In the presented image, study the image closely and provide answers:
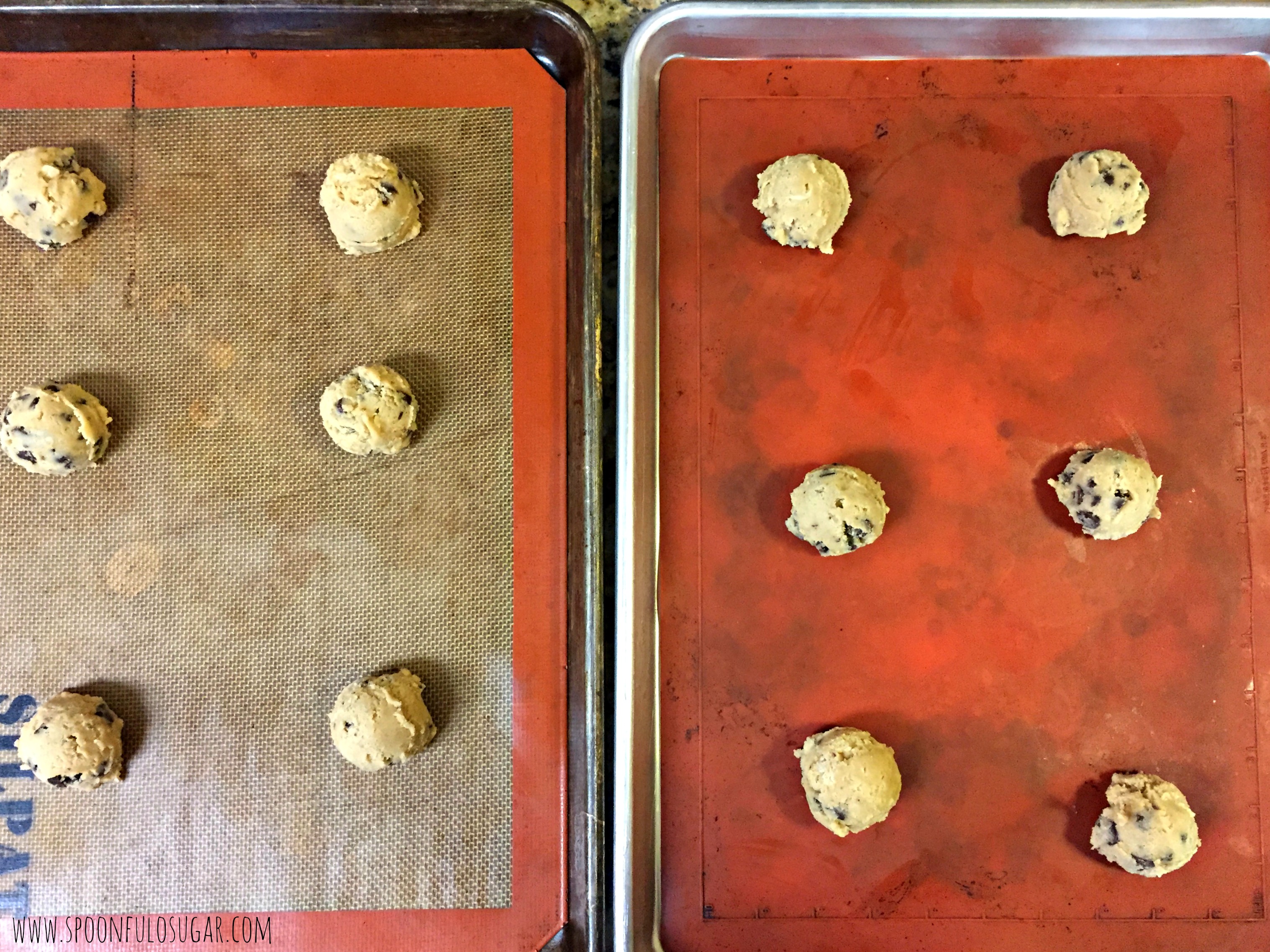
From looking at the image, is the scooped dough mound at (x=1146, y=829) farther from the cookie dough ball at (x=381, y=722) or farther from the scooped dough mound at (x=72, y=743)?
the scooped dough mound at (x=72, y=743)

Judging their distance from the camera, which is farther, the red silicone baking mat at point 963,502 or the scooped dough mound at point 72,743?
the red silicone baking mat at point 963,502

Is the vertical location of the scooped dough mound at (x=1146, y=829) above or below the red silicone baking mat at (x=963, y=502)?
below

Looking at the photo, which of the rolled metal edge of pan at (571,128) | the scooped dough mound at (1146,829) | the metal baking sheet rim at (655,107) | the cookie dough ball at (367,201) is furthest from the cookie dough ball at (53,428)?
the scooped dough mound at (1146,829)

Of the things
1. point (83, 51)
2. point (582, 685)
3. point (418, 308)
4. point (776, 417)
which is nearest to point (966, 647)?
point (776, 417)

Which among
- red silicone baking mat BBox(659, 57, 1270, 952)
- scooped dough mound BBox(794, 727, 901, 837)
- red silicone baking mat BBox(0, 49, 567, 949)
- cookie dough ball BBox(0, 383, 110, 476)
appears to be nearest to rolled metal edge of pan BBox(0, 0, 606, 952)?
red silicone baking mat BBox(0, 49, 567, 949)

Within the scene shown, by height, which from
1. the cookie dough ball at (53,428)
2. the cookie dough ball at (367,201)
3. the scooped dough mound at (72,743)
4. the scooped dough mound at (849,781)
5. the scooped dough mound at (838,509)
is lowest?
the scooped dough mound at (849,781)

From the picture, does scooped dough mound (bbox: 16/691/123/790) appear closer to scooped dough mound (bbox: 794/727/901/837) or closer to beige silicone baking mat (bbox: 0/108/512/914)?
beige silicone baking mat (bbox: 0/108/512/914)

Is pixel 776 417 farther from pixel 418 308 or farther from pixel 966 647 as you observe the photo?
pixel 418 308

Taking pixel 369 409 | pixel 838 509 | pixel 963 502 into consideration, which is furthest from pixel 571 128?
pixel 963 502
